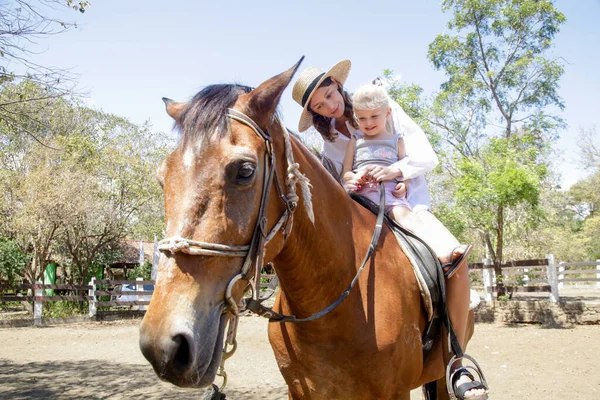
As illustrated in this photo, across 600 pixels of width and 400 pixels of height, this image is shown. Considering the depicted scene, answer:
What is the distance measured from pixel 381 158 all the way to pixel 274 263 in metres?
1.27

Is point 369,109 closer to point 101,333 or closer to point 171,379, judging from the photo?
point 171,379

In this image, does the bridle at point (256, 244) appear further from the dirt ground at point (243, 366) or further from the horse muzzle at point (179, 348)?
the dirt ground at point (243, 366)

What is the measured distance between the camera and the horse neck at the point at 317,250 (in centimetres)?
231

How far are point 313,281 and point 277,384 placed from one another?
5875 millimetres

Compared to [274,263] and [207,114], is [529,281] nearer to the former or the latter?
[274,263]

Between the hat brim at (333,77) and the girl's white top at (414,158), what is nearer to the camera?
the girl's white top at (414,158)

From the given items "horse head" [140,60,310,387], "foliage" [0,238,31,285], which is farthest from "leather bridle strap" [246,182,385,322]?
"foliage" [0,238,31,285]

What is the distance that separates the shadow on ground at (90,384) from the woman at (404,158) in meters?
4.52

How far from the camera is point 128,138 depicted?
2442 cm

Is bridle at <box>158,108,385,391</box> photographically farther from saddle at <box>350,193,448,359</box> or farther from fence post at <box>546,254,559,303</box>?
fence post at <box>546,254,559,303</box>

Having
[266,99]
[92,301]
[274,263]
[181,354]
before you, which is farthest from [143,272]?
[181,354]

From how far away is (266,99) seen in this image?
2.04m

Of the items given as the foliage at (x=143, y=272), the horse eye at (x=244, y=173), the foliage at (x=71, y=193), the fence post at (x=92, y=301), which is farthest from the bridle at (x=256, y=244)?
the foliage at (x=143, y=272)

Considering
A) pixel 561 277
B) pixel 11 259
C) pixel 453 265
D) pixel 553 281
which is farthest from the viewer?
pixel 561 277
